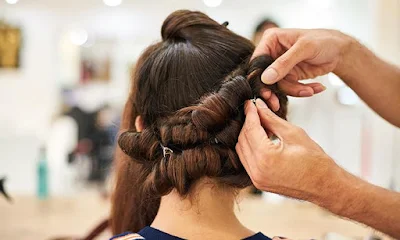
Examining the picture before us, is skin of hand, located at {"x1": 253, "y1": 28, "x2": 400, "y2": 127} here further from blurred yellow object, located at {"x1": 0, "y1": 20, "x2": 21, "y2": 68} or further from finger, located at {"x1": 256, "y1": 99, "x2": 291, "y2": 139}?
blurred yellow object, located at {"x1": 0, "y1": 20, "x2": 21, "y2": 68}

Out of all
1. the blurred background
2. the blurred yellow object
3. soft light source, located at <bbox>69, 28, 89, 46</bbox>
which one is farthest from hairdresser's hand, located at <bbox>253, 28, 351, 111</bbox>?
the blurred yellow object

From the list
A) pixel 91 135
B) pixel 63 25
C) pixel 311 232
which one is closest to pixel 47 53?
pixel 63 25

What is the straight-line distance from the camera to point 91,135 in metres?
5.26

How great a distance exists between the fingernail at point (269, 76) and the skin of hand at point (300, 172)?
0.06 meters

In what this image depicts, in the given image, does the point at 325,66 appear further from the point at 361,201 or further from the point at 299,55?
the point at 361,201

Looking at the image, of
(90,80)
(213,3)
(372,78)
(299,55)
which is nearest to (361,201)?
(299,55)

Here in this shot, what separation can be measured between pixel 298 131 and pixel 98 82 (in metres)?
4.83

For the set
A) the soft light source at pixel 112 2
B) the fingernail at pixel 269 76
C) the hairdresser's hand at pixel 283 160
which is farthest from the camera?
the soft light source at pixel 112 2

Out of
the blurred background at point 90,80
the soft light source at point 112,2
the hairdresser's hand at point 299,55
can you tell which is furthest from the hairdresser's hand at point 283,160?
the soft light source at point 112,2

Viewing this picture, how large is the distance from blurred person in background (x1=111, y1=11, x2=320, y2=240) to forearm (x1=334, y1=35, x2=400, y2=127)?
14.9 inches

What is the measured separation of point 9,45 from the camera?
549 centimetres

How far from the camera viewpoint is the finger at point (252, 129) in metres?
0.97

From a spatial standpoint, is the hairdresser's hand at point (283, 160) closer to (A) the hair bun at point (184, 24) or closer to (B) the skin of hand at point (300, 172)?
(B) the skin of hand at point (300, 172)

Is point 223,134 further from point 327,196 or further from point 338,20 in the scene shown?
point 338,20
